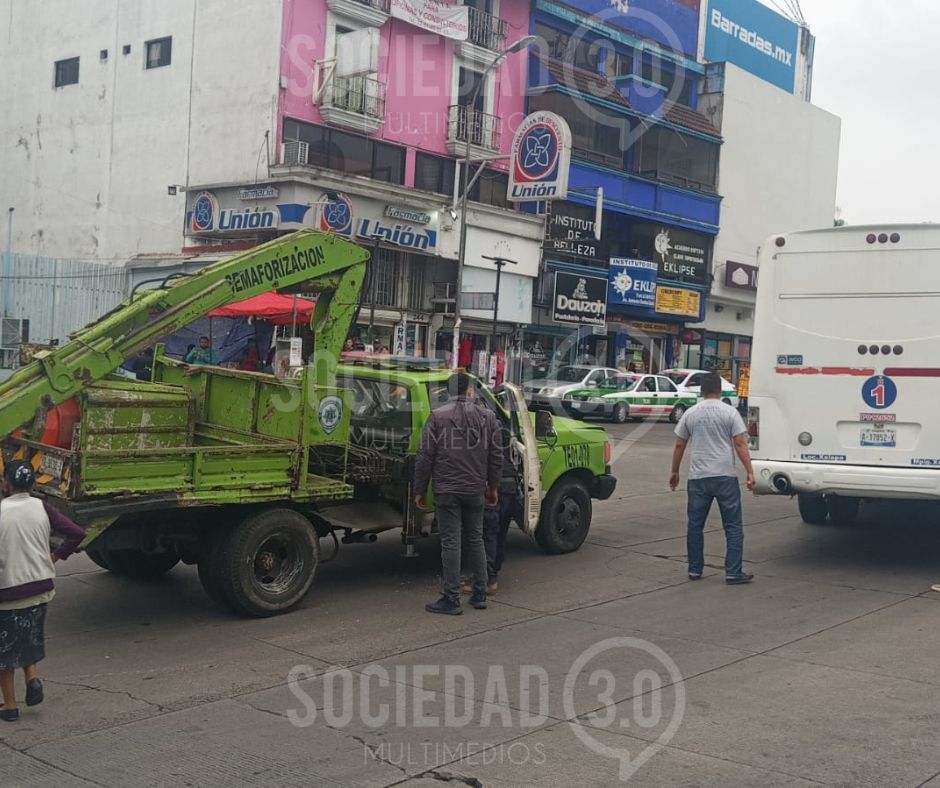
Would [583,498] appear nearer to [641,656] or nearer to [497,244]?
[641,656]

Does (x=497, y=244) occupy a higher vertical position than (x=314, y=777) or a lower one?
higher

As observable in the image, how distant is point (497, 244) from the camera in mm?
34375

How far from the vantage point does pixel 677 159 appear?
4284cm

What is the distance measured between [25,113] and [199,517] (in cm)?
3209

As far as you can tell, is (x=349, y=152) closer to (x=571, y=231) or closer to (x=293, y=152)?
(x=293, y=152)

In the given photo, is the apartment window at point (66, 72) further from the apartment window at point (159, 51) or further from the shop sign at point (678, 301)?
the shop sign at point (678, 301)

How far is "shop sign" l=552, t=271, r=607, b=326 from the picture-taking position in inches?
1443

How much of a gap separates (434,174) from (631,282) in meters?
10.4

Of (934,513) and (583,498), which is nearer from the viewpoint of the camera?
(583,498)

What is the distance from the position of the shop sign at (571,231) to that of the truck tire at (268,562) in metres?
29.3

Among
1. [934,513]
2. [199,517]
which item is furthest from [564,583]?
[934,513]

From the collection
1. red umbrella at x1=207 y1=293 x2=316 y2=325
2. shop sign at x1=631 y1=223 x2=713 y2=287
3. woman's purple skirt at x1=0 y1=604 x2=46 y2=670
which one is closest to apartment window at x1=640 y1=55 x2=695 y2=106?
shop sign at x1=631 y1=223 x2=713 y2=287

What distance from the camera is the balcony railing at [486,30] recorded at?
3353 centimetres

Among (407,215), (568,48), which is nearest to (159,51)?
(407,215)
